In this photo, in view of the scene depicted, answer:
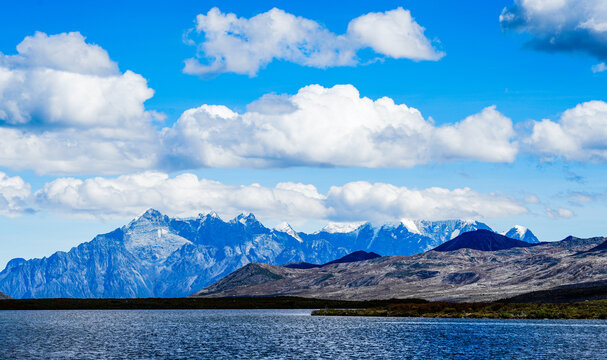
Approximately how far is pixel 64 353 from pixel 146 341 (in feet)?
78.6

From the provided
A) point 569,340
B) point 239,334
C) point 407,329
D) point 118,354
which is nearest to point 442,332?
point 407,329

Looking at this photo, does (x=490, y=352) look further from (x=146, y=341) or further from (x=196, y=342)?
(x=146, y=341)

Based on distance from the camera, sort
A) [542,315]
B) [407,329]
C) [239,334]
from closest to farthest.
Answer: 1. [239,334]
2. [407,329]
3. [542,315]

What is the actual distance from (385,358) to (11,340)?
6895 cm

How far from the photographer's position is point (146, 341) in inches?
4801

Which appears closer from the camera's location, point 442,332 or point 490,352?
point 490,352

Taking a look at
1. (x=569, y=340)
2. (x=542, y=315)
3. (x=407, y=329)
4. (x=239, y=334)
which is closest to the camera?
(x=569, y=340)

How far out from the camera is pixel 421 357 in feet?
316

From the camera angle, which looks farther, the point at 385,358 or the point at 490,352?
the point at 490,352

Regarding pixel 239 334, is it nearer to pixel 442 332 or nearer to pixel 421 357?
pixel 442 332

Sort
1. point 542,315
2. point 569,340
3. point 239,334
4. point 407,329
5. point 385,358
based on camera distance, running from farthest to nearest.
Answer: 1. point 542,315
2. point 407,329
3. point 239,334
4. point 569,340
5. point 385,358

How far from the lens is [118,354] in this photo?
98562 mm

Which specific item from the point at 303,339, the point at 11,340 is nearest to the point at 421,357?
the point at 303,339

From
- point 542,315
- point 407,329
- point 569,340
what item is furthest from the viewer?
point 542,315
